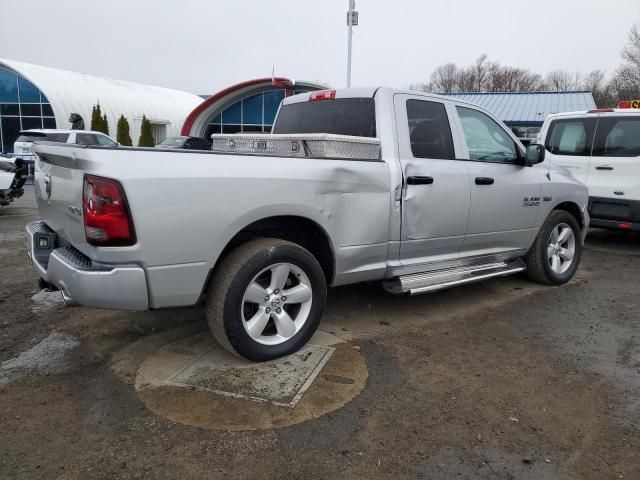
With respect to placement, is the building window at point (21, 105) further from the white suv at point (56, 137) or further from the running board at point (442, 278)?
the running board at point (442, 278)

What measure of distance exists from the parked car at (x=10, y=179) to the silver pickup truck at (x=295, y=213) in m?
6.84

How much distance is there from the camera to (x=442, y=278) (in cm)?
432

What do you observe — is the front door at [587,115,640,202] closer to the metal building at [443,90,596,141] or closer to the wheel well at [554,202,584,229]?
the wheel well at [554,202,584,229]

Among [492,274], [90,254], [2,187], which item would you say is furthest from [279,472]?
[2,187]

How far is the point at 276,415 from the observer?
287 cm

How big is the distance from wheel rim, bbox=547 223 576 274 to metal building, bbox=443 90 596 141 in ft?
79.5

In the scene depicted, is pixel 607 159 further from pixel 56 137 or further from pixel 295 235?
pixel 56 137

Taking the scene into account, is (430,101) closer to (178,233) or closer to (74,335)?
(178,233)

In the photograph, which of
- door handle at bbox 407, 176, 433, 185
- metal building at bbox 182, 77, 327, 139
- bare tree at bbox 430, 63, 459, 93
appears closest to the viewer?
door handle at bbox 407, 176, 433, 185

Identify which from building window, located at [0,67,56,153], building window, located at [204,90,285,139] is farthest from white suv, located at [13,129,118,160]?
building window, located at [204,90,285,139]

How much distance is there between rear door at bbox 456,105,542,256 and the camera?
4.59m

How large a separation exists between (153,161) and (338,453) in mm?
1803

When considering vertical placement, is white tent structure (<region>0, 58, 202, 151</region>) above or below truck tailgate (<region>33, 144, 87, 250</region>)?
above

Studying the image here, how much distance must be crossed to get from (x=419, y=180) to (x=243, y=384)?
6.63 ft
